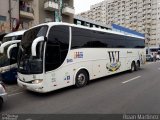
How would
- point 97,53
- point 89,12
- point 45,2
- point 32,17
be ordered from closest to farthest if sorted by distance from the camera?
point 97,53 < point 32,17 < point 45,2 < point 89,12

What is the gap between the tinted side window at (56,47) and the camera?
8.76 m

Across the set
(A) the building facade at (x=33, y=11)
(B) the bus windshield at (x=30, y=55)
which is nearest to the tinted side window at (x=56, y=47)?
(B) the bus windshield at (x=30, y=55)

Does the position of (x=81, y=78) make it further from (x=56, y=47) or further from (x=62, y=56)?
(x=56, y=47)

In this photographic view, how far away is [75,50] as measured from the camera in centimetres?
1041

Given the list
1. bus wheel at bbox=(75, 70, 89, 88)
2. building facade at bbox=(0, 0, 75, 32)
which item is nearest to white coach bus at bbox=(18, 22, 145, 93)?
bus wheel at bbox=(75, 70, 89, 88)

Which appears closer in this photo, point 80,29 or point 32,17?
point 80,29

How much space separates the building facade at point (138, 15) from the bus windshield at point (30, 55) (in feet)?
280

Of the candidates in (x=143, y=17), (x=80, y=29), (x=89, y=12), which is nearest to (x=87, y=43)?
(x=80, y=29)

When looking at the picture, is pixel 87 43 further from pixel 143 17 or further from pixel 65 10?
pixel 143 17

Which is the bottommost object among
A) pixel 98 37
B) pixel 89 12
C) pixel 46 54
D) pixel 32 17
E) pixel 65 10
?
pixel 46 54

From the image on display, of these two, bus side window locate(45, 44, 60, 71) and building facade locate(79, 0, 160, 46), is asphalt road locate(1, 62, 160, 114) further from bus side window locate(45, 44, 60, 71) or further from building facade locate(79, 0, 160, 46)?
building facade locate(79, 0, 160, 46)

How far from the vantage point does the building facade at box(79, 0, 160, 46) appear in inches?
3504

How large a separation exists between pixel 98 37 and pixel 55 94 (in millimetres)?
4953

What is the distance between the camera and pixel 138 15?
9531 cm
